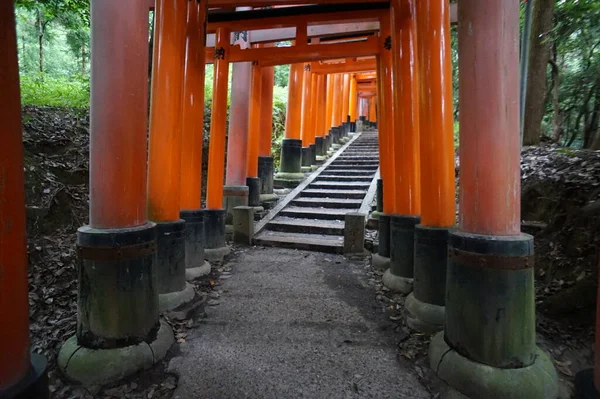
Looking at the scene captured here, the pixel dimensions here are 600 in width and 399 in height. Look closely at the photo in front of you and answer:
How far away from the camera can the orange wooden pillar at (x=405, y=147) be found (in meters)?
4.20

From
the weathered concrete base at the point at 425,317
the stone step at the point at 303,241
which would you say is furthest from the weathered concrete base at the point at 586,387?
the stone step at the point at 303,241

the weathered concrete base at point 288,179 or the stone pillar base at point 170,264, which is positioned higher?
the weathered concrete base at point 288,179

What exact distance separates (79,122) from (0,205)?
631 centimetres

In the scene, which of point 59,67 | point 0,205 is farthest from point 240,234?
point 59,67

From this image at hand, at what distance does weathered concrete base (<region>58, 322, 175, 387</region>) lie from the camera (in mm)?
2438

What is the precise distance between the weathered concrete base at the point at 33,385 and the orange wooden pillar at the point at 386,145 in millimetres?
4104

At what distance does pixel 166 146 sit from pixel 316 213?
4.33m

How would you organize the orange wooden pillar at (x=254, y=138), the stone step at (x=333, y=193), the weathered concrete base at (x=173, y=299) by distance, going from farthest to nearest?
the stone step at (x=333, y=193) < the orange wooden pillar at (x=254, y=138) < the weathered concrete base at (x=173, y=299)

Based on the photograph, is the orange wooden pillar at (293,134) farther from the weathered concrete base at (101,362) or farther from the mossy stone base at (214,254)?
the weathered concrete base at (101,362)

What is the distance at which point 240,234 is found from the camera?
6.51 metres

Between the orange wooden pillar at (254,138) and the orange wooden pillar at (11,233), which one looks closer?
the orange wooden pillar at (11,233)

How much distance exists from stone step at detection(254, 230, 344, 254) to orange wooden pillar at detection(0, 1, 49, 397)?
15.5 feet

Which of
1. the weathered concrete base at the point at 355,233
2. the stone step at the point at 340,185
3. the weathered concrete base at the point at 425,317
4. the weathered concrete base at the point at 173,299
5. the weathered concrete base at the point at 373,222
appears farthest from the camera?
the stone step at the point at 340,185

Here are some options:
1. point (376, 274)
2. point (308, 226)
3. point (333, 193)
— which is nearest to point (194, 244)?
point (376, 274)
